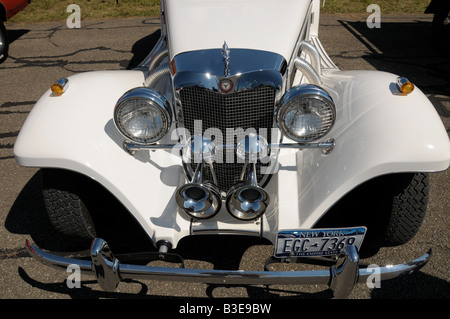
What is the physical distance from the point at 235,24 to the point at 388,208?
138 centimetres

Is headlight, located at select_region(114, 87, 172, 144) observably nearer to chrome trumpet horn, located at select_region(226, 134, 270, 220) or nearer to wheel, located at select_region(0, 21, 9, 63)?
chrome trumpet horn, located at select_region(226, 134, 270, 220)

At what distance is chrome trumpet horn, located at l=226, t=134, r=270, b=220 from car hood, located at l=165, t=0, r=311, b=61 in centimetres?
56

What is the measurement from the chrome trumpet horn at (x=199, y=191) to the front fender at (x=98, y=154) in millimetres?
235

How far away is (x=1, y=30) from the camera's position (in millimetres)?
5641

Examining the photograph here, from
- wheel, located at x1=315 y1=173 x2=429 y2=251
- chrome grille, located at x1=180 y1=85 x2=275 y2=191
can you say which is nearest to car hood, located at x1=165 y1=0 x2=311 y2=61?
chrome grille, located at x1=180 y1=85 x2=275 y2=191

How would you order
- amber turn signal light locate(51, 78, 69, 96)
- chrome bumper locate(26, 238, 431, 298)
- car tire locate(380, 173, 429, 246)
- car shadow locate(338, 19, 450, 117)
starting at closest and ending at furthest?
1. chrome bumper locate(26, 238, 431, 298)
2. car tire locate(380, 173, 429, 246)
3. amber turn signal light locate(51, 78, 69, 96)
4. car shadow locate(338, 19, 450, 117)

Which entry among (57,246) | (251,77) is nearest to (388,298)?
(251,77)

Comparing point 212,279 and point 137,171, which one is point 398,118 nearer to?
point 212,279

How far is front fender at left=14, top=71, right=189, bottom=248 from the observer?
75.7 inches

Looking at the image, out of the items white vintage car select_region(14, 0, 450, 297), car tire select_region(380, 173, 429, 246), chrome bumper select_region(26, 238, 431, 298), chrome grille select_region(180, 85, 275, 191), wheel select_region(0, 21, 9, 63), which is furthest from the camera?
wheel select_region(0, 21, 9, 63)

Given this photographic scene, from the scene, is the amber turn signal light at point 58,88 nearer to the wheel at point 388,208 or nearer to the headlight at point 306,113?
the headlight at point 306,113

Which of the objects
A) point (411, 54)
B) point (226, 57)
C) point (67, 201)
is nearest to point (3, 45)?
point (67, 201)

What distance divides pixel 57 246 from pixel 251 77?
1687 mm

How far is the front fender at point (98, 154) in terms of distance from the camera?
6.31ft
